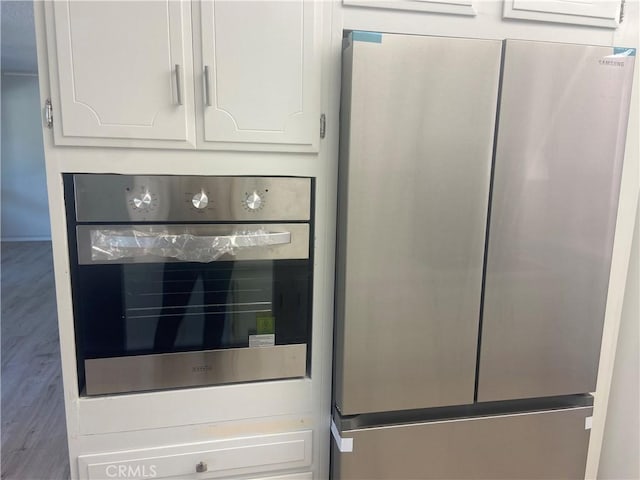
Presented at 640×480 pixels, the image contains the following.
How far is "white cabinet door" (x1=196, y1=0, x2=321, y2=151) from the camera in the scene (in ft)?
3.98

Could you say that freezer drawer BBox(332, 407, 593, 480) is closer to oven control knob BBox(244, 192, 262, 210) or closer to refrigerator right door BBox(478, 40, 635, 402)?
refrigerator right door BBox(478, 40, 635, 402)

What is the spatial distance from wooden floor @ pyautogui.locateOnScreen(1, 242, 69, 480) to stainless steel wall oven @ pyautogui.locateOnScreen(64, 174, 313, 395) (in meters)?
1.13

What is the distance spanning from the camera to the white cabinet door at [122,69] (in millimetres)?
1151

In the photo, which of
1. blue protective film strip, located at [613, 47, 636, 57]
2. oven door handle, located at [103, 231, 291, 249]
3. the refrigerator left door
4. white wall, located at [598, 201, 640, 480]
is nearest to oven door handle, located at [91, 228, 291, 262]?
oven door handle, located at [103, 231, 291, 249]

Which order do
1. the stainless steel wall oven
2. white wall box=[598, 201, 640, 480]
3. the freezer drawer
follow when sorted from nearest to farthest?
the stainless steel wall oven, the freezer drawer, white wall box=[598, 201, 640, 480]

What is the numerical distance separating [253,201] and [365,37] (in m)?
0.53

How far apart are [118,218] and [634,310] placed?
5.51 feet

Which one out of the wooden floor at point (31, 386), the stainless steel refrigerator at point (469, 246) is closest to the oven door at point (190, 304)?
the stainless steel refrigerator at point (469, 246)

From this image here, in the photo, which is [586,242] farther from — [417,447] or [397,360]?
[417,447]

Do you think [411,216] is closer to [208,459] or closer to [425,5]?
[425,5]

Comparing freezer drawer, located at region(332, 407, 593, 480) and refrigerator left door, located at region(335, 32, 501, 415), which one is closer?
refrigerator left door, located at region(335, 32, 501, 415)

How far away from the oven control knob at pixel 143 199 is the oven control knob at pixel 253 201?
262 mm

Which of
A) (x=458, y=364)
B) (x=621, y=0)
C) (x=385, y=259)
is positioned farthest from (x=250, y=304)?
(x=621, y=0)

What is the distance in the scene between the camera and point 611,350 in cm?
159
